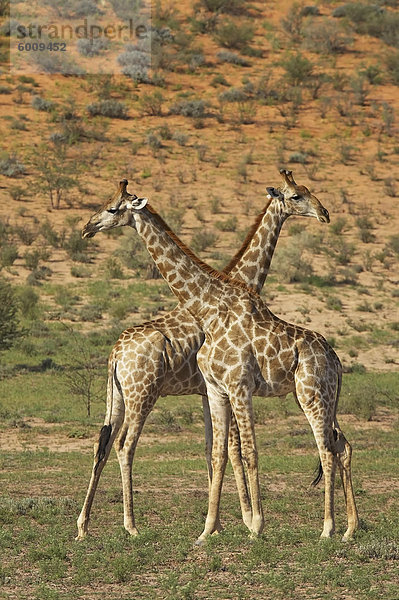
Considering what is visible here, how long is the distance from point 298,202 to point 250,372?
8.29 feet

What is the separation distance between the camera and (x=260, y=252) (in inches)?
490

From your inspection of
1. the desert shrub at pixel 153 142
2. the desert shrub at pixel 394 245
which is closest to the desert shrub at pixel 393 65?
the desert shrub at pixel 153 142

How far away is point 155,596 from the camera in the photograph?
9.43 m

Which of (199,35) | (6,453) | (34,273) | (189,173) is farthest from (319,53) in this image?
(6,453)

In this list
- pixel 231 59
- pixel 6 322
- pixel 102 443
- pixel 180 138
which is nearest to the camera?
pixel 102 443

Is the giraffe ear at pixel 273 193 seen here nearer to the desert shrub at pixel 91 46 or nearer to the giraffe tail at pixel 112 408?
the giraffe tail at pixel 112 408

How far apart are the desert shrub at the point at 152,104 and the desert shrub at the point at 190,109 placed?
661 mm

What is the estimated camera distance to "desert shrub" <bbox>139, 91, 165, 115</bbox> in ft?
165

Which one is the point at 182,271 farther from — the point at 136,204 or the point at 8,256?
the point at 8,256

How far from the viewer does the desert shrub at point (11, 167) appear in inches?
1704

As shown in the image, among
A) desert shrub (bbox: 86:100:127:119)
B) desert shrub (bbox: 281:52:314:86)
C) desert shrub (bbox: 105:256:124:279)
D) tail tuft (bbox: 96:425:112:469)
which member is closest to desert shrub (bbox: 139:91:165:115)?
desert shrub (bbox: 86:100:127:119)

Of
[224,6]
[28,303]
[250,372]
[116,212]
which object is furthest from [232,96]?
[250,372]

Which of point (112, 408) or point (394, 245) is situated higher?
point (112, 408)

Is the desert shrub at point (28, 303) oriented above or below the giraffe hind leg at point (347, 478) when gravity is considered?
below
